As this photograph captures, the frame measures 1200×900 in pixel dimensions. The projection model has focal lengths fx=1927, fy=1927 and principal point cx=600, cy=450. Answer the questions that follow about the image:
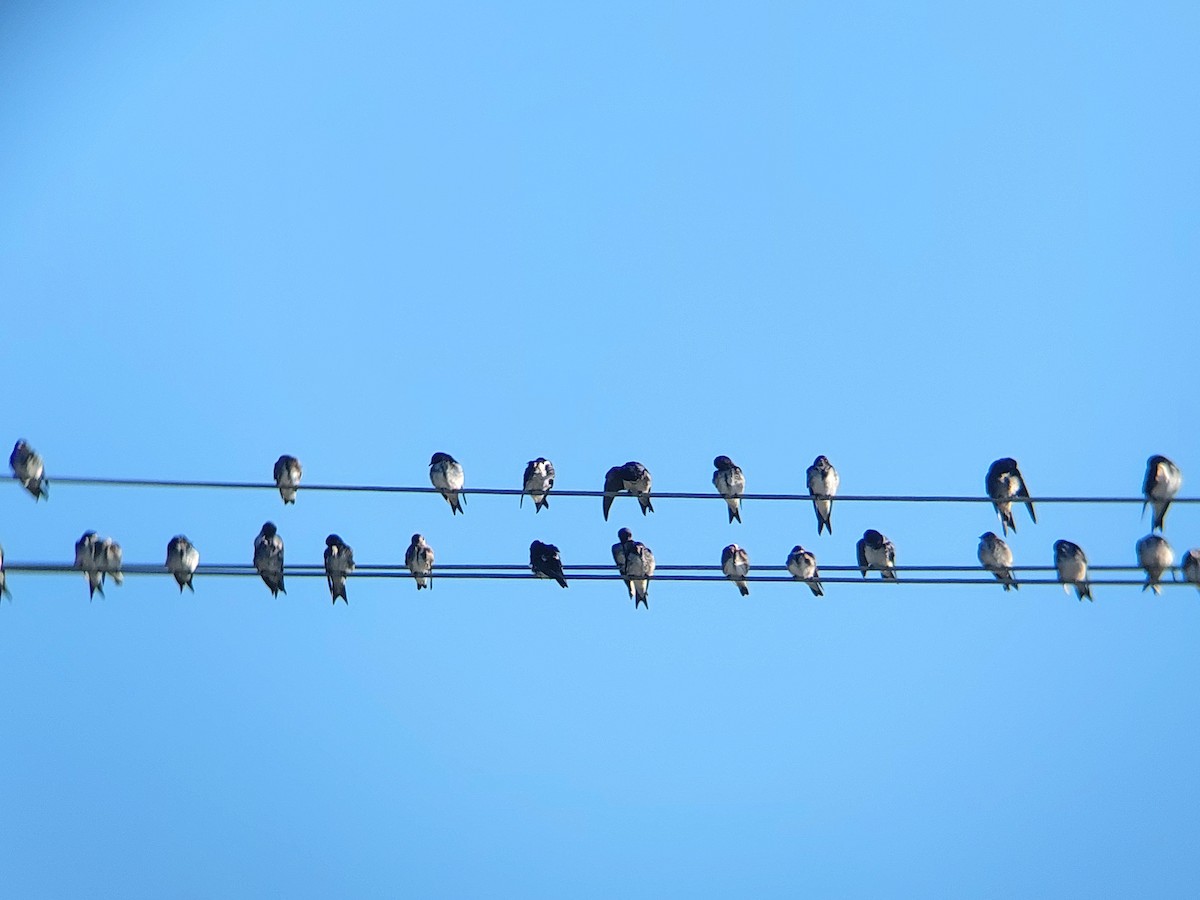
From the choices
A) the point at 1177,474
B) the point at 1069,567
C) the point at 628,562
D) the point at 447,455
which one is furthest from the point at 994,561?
the point at 447,455

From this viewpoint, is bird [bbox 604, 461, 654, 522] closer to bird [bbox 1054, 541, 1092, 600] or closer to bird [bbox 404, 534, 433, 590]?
bird [bbox 404, 534, 433, 590]

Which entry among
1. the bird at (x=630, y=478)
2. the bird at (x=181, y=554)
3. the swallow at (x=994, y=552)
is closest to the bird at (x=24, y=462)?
the bird at (x=181, y=554)

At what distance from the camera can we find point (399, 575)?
12.2 meters

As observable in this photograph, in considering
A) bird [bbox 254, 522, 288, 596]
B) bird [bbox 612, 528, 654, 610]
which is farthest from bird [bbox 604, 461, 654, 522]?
bird [bbox 254, 522, 288, 596]

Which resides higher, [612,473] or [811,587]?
[612,473]

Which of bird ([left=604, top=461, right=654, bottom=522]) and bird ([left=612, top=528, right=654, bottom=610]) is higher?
bird ([left=604, top=461, right=654, bottom=522])

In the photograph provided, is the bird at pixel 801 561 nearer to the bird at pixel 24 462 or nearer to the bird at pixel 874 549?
the bird at pixel 874 549

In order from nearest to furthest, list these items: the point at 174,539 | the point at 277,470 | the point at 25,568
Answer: the point at 25,568 < the point at 174,539 < the point at 277,470

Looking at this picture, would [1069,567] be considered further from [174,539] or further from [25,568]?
[25,568]

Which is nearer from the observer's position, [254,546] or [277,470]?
[254,546]

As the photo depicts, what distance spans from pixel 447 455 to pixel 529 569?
18.7 feet

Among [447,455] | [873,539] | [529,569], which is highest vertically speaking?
[447,455]

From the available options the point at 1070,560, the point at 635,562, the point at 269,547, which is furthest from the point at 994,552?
the point at 269,547

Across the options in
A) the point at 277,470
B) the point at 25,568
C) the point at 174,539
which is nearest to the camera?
the point at 25,568
